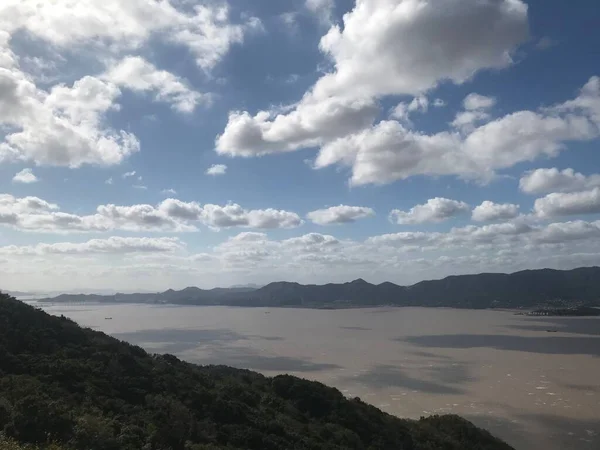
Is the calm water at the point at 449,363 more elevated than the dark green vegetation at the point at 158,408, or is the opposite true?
the dark green vegetation at the point at 158,408

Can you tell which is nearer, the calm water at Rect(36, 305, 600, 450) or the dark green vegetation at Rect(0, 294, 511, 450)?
the dark green vegetation at Rect(0, 294, 511, 450)

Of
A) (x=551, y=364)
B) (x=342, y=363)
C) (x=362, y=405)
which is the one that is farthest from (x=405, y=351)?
(x=362, y=405)

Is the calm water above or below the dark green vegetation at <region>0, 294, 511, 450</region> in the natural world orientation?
below

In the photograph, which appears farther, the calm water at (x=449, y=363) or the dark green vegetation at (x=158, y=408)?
the calm water at (x=449, y=363)

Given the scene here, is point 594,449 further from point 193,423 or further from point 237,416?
point 193,423
